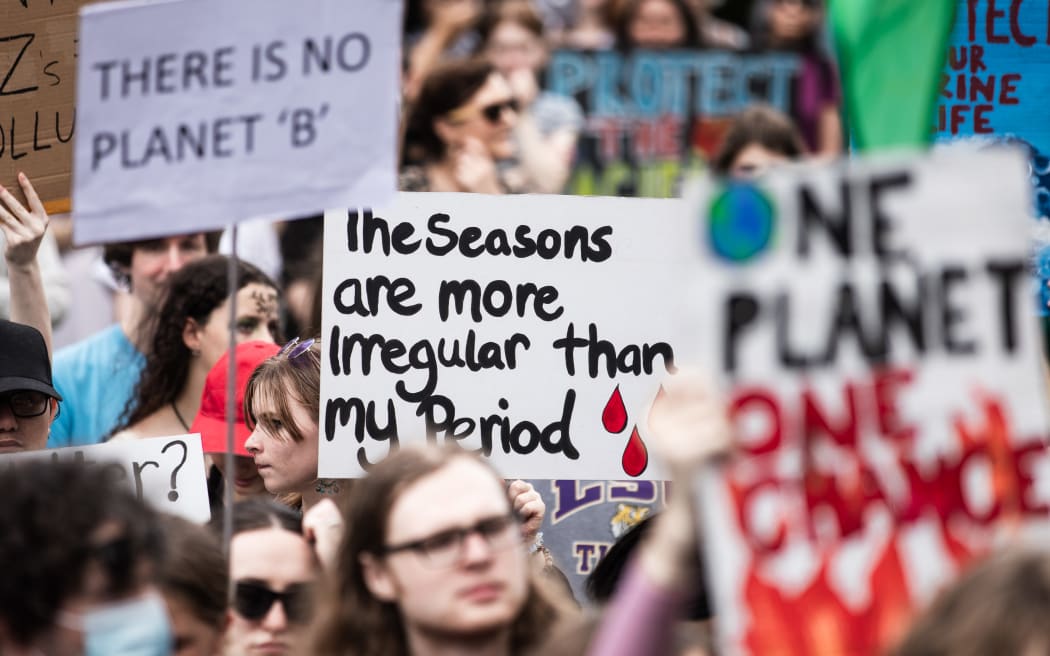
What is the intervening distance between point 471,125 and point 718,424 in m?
5.57

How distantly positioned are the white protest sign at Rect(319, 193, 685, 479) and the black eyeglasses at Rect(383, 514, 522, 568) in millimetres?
1809

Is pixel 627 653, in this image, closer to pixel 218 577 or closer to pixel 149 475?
pixel 218 577

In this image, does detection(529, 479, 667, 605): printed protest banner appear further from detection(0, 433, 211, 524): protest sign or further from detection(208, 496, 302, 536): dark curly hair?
detection(208, 496, 302, 536): dark curly hair

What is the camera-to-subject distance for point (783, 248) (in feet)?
9.02

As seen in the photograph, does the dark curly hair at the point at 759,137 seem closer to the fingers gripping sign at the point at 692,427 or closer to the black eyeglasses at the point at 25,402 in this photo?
the black eyeglasses at the point at 25,402

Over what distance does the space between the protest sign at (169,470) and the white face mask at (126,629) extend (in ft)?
6.10

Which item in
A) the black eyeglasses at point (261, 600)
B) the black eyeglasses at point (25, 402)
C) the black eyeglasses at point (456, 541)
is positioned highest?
the black eyeglasses at point (25, 402)

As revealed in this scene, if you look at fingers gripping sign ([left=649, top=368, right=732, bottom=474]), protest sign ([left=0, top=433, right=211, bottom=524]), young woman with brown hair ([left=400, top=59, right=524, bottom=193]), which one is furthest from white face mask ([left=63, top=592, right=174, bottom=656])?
young woman with brown hair ([left=400, top=59, right=524, bottom=193])

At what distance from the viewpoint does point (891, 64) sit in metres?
3.24

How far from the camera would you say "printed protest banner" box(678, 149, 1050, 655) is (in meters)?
2.68

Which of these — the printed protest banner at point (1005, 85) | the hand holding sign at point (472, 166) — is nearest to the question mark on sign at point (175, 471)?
the printed protest banner at point (1005, 85)

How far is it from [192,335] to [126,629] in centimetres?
326

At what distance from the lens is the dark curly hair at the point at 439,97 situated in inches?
316

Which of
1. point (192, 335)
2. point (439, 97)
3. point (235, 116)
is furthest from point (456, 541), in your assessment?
point (439, 97)
